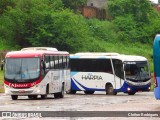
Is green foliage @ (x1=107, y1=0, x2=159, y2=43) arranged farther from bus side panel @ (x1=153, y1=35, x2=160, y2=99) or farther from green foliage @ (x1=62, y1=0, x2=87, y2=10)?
bus side panel @ (x1=153, y1=35, x2=160, y2=99)

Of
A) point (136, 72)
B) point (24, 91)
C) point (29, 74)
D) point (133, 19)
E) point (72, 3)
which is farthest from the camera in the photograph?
point (133, 19)

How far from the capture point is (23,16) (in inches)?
3312

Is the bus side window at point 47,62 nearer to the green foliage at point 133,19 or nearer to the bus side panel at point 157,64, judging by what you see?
Result: the bus side panel at point 157,64

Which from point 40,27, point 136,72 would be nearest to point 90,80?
point 136,72

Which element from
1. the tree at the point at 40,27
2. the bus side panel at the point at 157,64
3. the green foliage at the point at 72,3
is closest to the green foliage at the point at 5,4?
the tree at the point at 40,27

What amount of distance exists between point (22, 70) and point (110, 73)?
10.7 meters

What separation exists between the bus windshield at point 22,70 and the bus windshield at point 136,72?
1006 cm

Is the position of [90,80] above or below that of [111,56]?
below

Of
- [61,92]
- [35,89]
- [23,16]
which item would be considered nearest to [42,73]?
[35,89]

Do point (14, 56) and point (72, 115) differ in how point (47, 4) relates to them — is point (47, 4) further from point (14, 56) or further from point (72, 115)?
point (72, 115)

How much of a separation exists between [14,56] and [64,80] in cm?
501

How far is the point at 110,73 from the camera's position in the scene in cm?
4375

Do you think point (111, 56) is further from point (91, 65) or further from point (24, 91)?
point (24, 91)

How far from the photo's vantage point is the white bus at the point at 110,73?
4291cm
